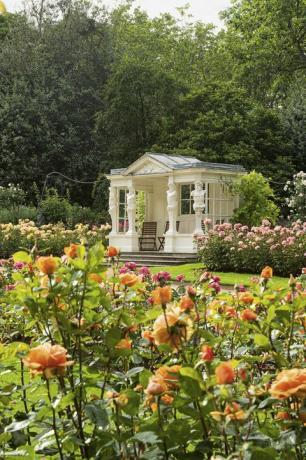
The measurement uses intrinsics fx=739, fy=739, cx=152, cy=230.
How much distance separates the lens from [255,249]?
51.2 ft

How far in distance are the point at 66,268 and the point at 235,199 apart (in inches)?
746

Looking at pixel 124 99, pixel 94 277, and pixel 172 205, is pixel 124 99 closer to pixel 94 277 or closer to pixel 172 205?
pixel 172 205

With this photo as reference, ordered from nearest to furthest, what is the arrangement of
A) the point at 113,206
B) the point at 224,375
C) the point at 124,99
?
the point at 224,375
the point at 113,206
the point at 124,99

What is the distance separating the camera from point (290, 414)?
6.13 ft

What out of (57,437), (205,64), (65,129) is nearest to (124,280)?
(57,437)

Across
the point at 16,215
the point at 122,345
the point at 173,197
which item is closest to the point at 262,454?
the point at 122,345

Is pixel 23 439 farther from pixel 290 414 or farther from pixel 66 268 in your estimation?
pixel 290 414

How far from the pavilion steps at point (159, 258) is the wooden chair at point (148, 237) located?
142 centimetres

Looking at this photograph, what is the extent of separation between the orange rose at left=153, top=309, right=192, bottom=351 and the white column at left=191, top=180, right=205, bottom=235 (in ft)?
58.1

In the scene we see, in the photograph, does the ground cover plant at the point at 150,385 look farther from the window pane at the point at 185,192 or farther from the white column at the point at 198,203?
the window pane at the point at 185,192

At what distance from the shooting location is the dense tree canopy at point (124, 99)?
88.2ft

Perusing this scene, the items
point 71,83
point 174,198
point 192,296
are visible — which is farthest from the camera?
point 71,83

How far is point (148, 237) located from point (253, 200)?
3.45 metres

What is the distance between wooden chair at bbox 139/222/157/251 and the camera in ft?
71.3
